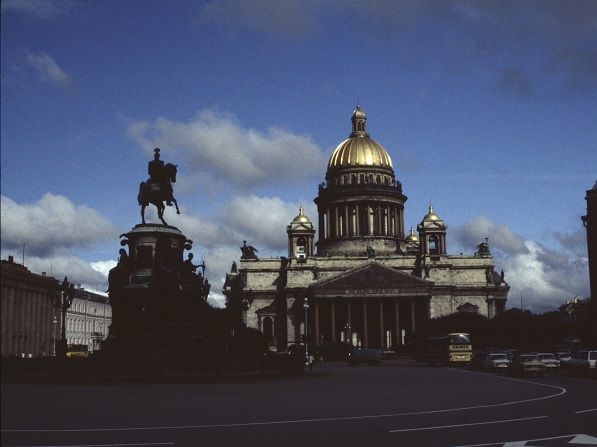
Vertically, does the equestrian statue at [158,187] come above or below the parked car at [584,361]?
above

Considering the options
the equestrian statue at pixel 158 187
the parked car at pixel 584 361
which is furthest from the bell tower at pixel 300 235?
the equestrian statue at pixel 158 187

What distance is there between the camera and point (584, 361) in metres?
46.7

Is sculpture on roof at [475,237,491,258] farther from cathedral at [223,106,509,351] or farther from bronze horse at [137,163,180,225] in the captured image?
bronze horse at [137,163,180,225]

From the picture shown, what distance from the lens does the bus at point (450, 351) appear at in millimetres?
70625

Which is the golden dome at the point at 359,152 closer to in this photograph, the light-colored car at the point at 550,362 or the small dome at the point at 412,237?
the small dome at the point at 412,237

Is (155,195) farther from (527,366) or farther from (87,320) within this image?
(87,320)

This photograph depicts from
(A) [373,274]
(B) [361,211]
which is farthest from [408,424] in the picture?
(B) [361,211]

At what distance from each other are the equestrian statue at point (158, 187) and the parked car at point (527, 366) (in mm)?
21848

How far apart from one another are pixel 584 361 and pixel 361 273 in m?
78.3

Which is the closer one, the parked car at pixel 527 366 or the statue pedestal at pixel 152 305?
the statue pedestal at pixel 152 305

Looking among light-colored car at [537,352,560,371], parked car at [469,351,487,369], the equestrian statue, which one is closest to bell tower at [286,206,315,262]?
parked car at [469,351,487,369]

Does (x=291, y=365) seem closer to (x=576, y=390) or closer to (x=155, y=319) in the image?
(x=155, y=319)

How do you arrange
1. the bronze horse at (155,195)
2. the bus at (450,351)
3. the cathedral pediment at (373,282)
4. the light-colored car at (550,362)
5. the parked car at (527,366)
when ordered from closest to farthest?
1. the bronze horse at (155,195)
2. the parked car at (527,366)
3. the light-colored car at (550,362)
4. the bus at (450,351)
5. the cathedral pediment at (373,282)

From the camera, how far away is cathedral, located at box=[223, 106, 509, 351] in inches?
4906
